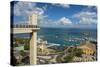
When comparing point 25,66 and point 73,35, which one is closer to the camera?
point 25,66

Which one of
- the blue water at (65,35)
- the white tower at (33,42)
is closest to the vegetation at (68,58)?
the blue water at (65,35)

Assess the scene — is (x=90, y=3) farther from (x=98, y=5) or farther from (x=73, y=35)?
(x=73, y=35)

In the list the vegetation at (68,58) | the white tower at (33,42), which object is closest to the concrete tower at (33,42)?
the white tower at (33,42)

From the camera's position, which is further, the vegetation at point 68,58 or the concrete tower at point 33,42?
the vegetation at point 68,58

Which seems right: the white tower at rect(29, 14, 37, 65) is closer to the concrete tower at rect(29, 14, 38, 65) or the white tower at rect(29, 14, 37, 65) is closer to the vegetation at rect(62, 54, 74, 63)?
the concrete tower at rect(29, 14, 38, 65)

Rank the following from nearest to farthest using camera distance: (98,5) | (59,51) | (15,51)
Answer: (15,51) < (59,51) < (98,5)

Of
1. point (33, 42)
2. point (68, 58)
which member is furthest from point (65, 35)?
point (33, 42)

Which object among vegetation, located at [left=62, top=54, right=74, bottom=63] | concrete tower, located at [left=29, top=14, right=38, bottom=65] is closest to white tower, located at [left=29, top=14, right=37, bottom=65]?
concrete tower, located at [left=29, top=14, right=38, bottom=65]

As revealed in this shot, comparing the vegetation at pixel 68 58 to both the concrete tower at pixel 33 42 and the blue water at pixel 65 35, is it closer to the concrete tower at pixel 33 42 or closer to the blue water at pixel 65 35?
the blue water at pixel 65 35

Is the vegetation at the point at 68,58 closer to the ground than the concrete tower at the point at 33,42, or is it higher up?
closer to the ground

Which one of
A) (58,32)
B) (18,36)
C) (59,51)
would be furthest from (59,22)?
(18,36)
